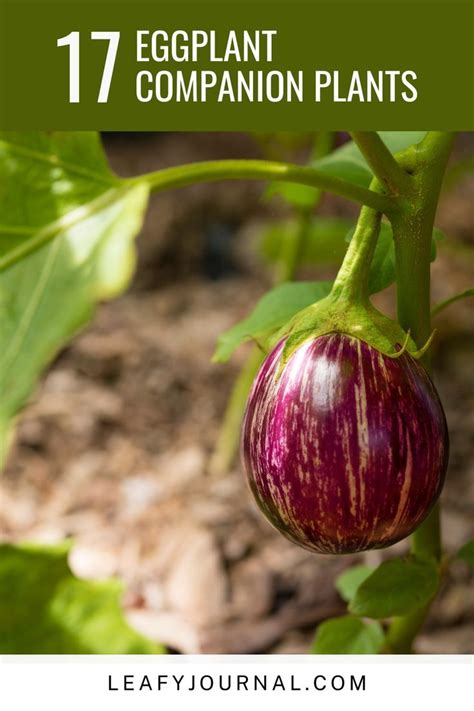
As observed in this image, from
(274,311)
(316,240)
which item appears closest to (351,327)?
(274,311)

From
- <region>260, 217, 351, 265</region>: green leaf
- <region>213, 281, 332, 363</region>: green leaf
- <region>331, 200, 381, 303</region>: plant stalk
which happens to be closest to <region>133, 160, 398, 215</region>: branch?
<region>331, 200, 381, 303</region>: plant stalk

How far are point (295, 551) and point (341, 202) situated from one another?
1339mm

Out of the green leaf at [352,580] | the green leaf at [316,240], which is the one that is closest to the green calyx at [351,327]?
the green leaf at [352,580]

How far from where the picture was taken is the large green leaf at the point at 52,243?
0.44m

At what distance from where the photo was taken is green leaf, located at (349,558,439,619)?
0.58m

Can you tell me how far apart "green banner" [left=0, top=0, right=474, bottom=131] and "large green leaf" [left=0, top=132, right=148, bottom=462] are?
5 cm

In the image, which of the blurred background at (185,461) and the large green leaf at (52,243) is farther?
the blurred background at (185,461)

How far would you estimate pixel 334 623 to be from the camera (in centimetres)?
69

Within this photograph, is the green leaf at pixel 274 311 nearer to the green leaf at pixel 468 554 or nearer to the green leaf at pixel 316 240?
the green leaf at pixel 468 554

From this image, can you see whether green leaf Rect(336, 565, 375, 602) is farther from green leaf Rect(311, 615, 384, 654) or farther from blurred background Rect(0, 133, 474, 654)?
blurred background Rect(0, 133, 474, 654)

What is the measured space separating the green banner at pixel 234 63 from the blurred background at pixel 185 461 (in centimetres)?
13

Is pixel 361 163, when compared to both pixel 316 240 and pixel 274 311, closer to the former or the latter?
pixel 274 311
